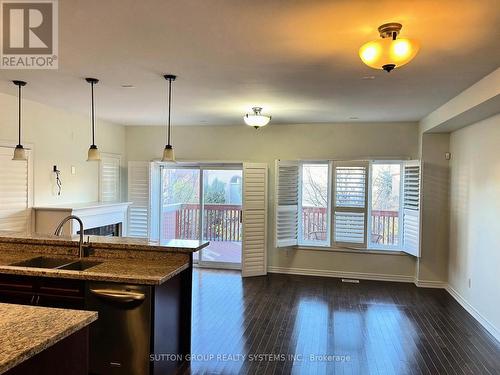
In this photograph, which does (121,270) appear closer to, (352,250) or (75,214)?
(75,214)

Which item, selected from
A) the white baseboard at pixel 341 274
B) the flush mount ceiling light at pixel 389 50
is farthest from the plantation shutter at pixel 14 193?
the flush mount ceiling light at pixel 389 50

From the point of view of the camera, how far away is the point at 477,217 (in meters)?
4.52

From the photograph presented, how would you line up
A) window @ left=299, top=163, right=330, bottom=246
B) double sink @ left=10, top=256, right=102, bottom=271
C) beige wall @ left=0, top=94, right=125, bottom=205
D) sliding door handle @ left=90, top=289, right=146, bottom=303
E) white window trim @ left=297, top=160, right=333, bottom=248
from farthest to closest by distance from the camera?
window @ left=299, top=163, right=330, bottom=246, white window trim @ left=297, top=160, right=333, bottom=248, beige wall @ left=0, top=94, right=125, bottom=205, double sink @ left=10, top=256, right=102, bottom=271, sliding door handle @ left=90, top=289, right=146, bottom=303

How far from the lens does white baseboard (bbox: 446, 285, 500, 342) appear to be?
3953 mm

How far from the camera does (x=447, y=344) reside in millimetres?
3697

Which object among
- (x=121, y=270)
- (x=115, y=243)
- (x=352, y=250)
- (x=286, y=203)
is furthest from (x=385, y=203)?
(x=121, y=270)

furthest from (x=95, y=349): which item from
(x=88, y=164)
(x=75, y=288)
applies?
(x=88, y=164)

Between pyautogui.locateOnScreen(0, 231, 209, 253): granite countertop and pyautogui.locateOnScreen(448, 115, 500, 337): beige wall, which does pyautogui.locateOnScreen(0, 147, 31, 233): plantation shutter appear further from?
pyautogui.locateOnScreen(448, 115, 500, 337): beige wall

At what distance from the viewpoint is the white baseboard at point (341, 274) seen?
19.7 feet

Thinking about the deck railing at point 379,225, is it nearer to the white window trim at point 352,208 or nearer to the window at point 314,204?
the window at point 314,204

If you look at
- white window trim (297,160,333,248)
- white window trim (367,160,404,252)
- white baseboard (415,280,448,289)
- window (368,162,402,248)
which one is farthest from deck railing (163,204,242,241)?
white baseboard (415,280,448,289)

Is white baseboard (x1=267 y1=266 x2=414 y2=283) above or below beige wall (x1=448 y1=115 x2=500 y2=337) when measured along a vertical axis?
below

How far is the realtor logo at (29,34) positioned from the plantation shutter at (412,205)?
5.04 m

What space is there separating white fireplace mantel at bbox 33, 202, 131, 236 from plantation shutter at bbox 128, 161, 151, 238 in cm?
71
